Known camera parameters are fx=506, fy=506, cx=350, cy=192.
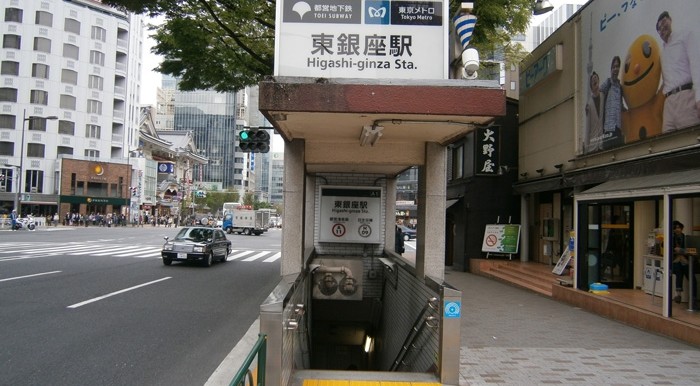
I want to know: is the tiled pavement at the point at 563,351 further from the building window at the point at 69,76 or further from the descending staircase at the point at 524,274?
the building window at the point at 69,76

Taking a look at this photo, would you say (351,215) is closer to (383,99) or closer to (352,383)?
(352,383)

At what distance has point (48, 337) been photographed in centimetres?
786

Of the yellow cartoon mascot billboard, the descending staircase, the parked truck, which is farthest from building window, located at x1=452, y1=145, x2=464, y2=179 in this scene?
the parked truck

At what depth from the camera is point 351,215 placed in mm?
13289

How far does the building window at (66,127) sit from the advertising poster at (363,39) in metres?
61.8

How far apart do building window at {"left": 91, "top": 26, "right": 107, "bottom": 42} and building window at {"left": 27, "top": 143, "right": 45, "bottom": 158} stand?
14601mm

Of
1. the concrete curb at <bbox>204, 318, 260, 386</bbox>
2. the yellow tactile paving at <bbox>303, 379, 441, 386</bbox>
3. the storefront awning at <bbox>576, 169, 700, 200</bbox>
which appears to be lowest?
the concrete curb at <bbox>204, 318, 260, 386</bbox>

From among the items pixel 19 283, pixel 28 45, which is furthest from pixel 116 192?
pixel 19 283

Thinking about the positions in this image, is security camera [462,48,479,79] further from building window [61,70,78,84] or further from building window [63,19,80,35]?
building window [63,19,80,35]

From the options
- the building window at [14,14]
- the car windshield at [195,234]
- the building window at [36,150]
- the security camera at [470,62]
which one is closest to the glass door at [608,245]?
the security camera at [470,62]

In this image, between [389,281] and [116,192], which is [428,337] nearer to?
[389,281]

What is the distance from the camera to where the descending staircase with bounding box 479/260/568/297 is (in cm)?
1303

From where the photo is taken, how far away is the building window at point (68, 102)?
5878 centimetres

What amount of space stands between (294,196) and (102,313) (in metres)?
4.89
